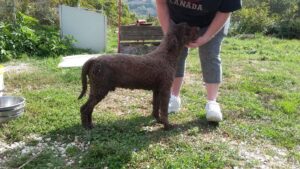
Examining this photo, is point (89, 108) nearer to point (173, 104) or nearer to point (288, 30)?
point (173, 104)

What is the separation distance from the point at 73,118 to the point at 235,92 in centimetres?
271

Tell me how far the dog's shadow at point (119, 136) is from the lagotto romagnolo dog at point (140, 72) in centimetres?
15

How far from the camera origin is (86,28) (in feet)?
33.3

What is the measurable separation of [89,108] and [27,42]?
516 centimetres

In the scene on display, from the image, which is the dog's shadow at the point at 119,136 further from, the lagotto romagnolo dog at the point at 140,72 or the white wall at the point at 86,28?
the white wall at the point at 86,28

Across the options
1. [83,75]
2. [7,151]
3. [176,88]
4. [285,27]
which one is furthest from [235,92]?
[285,27]

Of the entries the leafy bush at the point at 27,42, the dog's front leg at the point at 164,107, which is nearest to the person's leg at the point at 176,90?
the dog's front leg at the point at 164,107

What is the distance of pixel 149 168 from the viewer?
3.76 meters

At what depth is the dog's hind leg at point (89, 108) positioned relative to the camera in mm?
4363

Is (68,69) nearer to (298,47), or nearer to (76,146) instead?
(76,146)

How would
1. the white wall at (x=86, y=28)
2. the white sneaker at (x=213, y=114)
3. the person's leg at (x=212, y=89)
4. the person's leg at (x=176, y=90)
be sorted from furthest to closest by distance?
the white wall at (x=86, y=28) → the person's leg at (x=176, y=90) → the person's leg at (x=212, y=89) → the white sneaker at (x=213, y=114)

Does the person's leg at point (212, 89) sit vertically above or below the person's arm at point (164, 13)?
below

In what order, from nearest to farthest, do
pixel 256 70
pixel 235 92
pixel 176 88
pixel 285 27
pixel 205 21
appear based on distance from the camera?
pixel 205 21
pixel 176 88
pixel 235 92
pixel 256 70
pixel 285 27

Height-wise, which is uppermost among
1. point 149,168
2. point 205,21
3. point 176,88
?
point 205,21
